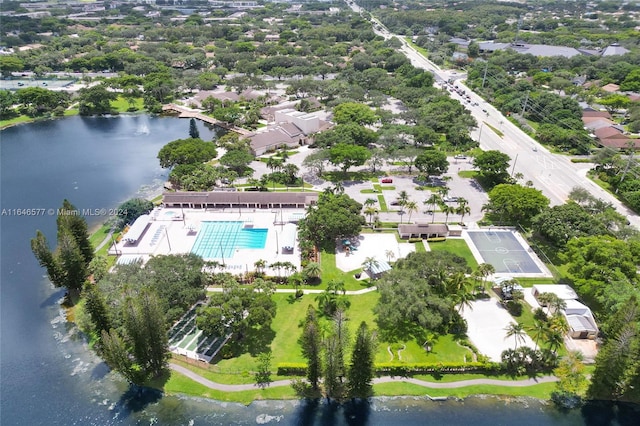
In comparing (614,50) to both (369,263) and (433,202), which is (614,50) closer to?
(433,202)

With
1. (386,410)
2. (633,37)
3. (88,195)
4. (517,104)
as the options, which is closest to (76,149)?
(88,195)

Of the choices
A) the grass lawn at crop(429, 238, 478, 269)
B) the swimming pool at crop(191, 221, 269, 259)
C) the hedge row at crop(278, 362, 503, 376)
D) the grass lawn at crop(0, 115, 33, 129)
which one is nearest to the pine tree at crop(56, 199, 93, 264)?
the swimming pool at crop(191, 221, 269, 259)

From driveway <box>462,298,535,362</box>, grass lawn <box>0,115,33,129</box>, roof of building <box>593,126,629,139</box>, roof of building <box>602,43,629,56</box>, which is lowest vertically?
grass lawn <box>0,115,33,129</box>

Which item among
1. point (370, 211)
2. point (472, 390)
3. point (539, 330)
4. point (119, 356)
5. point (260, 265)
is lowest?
point (472, 390)

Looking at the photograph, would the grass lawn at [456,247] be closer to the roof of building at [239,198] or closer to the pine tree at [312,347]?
the roof of building at [239,198]

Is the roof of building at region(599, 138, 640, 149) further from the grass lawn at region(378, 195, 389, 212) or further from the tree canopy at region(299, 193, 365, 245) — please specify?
the tree canopy at region(299, 193, 365, 245)

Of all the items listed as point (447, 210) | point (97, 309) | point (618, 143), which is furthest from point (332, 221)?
point (618, 143)

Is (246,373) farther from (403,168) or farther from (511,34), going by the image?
(511,34)
